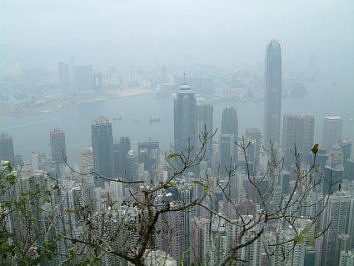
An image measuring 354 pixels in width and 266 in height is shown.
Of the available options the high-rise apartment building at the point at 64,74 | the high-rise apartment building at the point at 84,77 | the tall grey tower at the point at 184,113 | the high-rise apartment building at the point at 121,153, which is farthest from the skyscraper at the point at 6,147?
the high-rise apartment building at the point at 84,77

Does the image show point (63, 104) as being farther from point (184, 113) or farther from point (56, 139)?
point (184, 113)

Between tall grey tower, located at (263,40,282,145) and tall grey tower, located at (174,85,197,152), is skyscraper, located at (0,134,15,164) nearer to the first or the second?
tall grey tower, located at (174,85,197,152)

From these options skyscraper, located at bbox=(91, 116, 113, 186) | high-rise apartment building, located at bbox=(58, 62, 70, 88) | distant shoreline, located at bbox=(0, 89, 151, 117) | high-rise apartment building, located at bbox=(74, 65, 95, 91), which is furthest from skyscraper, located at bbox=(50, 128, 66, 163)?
high-rise apartment building, located at bbox=(74, 65, 95, 91)

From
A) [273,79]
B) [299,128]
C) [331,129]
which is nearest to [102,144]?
[299,128]

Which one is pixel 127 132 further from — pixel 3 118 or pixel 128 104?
pixel 3 118

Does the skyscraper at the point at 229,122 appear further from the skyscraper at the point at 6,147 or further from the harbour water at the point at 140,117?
the skyscraper at the point at 6,147

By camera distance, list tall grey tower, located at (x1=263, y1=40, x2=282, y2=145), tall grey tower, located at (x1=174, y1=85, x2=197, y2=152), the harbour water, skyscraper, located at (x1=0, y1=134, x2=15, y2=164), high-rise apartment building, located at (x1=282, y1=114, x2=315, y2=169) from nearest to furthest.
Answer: skyscraper, located at (x1=0, y1=134, x2=15, y2=164), high-rise apartment building, located at (x1=282, y1=114, x2=315, y2=169), tall grey tower, located at (x1=174, y1=85, x2=197, y2=152), the harbour water, tall grey tower, located at (x1=263, y1=40, x2=282, y2=145)
